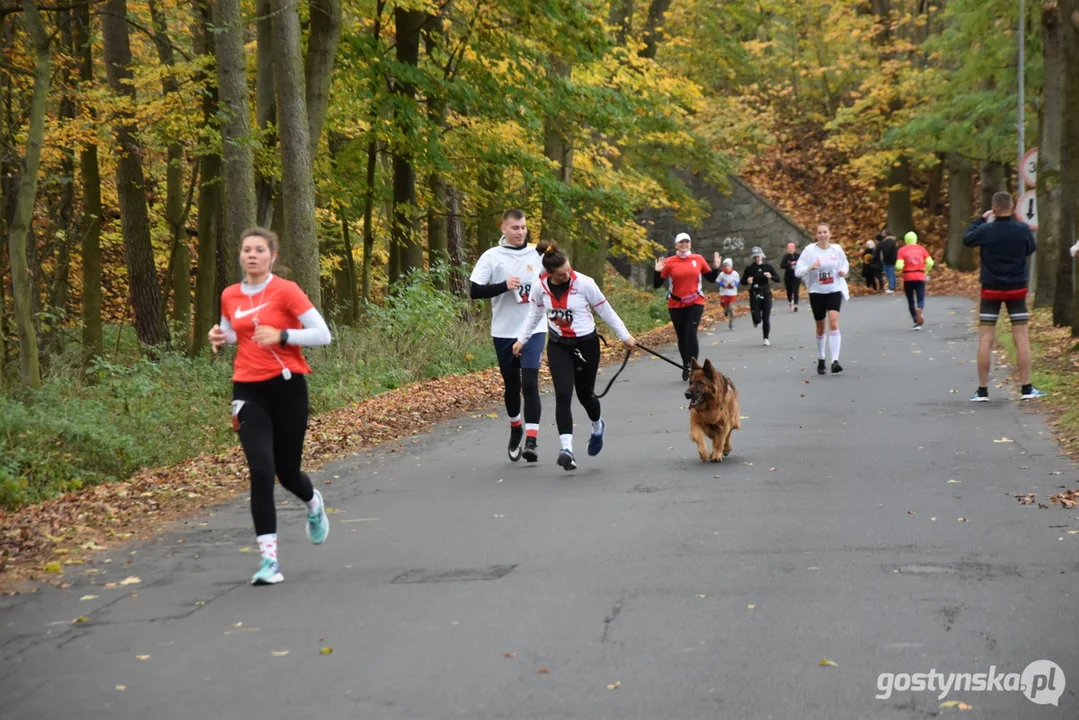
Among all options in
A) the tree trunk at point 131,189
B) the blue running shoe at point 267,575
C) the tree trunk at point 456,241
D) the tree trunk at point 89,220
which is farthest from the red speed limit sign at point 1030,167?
Answer: the blue running shoe at point 267,575

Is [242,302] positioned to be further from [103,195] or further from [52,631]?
[103,195]

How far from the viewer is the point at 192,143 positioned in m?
23.0

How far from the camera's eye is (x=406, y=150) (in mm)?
23391

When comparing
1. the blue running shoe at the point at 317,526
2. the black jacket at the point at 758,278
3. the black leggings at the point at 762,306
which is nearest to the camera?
the blue running shoe at the point at 317,526

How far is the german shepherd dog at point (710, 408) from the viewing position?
35.7 feet

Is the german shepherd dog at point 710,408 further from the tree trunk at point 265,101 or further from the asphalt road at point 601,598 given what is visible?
the tree trunk at point 265,101

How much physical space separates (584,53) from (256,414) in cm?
1699

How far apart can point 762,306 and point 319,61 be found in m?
11.5

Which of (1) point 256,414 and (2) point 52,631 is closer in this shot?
(2) point 52,631

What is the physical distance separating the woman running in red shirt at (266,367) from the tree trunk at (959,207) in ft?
143

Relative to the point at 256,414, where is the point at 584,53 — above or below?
above

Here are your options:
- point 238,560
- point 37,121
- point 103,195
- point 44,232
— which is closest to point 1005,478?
point 238,560

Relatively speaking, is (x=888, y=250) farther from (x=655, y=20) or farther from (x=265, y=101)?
(x=265, y=101)
